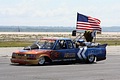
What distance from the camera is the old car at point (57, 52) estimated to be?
69.4ft

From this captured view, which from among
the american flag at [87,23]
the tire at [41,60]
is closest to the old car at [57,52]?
the tire at [41,60]

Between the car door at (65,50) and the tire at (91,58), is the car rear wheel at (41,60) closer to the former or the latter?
the car door at (65,50)

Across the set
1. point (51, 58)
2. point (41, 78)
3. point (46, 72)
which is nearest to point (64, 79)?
point (41, 78)

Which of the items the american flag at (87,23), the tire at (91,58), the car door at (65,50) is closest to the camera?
the car door at (65,50)

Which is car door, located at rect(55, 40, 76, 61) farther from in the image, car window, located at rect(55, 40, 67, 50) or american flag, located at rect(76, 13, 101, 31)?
american flag, located at rect(76, 13, 101, 31)

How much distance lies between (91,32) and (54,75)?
9.01 metres

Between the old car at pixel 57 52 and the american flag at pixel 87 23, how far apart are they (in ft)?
3.41

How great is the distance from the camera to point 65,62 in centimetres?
2327

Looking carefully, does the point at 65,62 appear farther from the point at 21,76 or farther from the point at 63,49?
the point at 21,76

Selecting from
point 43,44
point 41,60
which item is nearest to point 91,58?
point 43,44


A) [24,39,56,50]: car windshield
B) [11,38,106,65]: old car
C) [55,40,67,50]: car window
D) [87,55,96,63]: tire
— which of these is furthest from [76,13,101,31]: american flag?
[24,39,56,50]: car windshield

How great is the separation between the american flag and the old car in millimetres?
1038

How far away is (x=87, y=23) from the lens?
25.0 meters

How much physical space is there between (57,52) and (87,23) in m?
3.71
